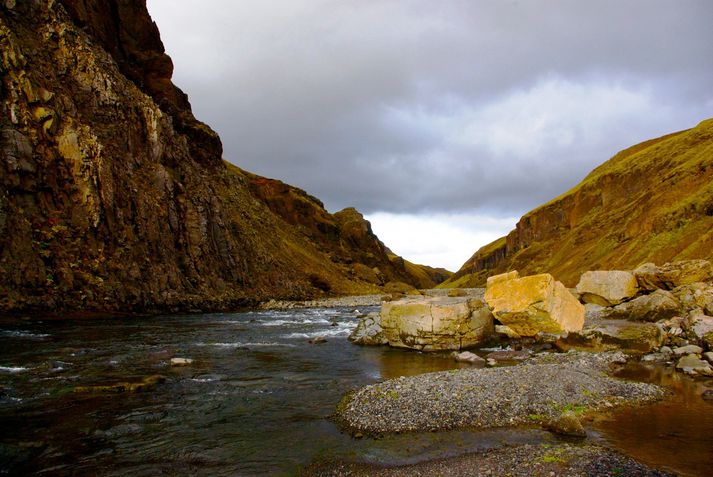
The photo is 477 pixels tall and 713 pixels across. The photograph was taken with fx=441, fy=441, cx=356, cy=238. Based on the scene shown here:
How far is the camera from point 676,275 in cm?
3550

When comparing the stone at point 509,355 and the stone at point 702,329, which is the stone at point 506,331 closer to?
the stone at point 509,355

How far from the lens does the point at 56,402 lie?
1459 centimetres

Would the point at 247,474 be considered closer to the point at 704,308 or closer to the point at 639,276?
the point at 704,308

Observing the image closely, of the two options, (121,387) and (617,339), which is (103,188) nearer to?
(121,387)

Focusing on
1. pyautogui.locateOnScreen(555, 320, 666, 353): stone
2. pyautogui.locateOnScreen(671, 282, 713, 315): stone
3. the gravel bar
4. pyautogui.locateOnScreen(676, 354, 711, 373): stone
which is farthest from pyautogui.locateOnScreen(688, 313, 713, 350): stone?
the gravel bar

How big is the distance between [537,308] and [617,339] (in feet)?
14.2

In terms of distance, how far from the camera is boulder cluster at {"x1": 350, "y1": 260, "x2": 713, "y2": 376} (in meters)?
22.9

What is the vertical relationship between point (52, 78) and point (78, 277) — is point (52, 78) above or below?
above

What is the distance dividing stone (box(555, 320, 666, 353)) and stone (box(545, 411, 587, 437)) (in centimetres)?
1302

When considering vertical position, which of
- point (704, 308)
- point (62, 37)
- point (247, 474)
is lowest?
point (247, 474)

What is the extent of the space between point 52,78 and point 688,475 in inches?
2361

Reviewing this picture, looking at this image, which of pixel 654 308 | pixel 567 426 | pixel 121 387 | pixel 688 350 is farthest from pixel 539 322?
pixel 121 387

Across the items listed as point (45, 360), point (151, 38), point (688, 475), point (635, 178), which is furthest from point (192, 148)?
point (635, 178)

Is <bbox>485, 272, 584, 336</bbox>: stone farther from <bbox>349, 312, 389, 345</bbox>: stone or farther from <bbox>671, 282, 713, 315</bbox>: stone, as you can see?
<bbox>349, 312, 389, 345</bbox>: stone
